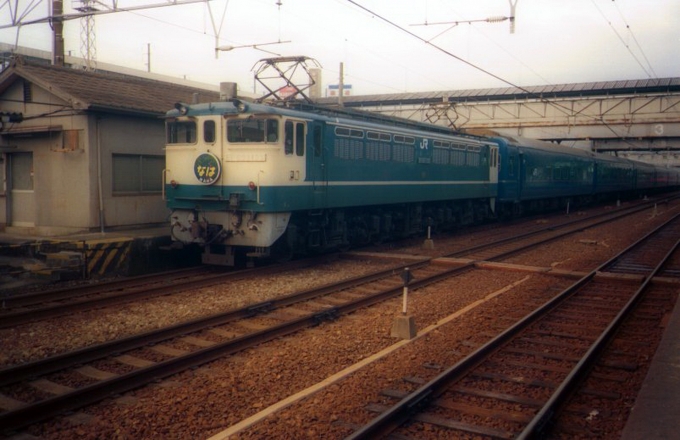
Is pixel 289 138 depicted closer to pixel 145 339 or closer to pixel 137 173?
pixel 137 173

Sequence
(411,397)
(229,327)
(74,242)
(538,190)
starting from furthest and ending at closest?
(538,190)
(74,242)
(229,327)
(411,397)

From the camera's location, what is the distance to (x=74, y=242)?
12172mm

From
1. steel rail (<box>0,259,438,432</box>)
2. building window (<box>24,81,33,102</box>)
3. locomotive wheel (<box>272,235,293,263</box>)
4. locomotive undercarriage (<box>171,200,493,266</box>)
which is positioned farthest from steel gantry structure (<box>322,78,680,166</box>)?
steel rail (<box>0,259,438,432</box>)

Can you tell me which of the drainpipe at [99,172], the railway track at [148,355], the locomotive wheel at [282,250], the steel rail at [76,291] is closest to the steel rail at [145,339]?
the railway track at [148,355]

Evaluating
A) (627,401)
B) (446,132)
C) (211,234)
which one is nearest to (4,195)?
(211,234)

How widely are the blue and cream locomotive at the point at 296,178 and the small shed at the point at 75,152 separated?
2.24m

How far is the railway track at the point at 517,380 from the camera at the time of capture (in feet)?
17.5

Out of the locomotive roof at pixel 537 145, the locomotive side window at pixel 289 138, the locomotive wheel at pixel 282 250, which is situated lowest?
the locomotive wheel at pixel 282 250

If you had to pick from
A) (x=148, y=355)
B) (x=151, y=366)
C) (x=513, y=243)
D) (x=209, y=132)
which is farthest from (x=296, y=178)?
(x=513, y=243)

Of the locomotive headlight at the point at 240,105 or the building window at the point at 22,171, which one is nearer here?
the locomotive headlight at the point at 240,105

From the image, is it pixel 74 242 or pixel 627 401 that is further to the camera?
pixel 74 242

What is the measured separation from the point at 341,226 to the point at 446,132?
8068 mm

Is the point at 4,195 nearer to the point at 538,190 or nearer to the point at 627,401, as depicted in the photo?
the point at 627,401

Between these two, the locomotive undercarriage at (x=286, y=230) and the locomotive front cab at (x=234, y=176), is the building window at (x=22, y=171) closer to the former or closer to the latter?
the locomotive front cab at (x=234, y=176)
